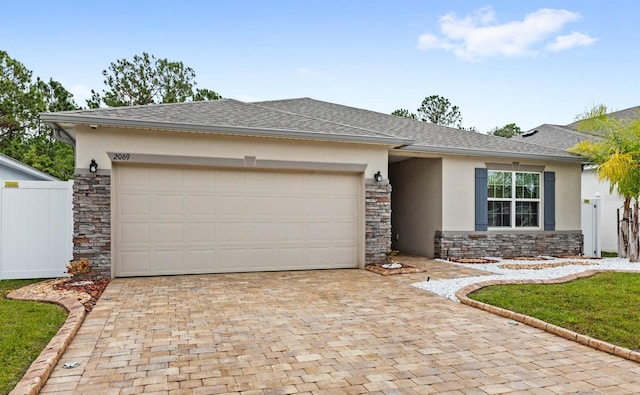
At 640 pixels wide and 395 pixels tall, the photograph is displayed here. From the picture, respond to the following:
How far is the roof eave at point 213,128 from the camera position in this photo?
760 cm

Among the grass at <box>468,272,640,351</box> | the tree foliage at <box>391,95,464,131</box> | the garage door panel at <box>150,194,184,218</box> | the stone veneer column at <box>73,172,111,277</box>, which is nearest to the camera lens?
the grass at <box>468,272,640,351</box>

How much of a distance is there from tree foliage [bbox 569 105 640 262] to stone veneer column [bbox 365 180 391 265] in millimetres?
5629

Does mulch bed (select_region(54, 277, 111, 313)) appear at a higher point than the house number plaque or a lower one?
lower

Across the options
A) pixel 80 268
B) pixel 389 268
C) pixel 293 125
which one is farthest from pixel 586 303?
pixel 80 268

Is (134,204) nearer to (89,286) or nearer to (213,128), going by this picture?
(89,286)

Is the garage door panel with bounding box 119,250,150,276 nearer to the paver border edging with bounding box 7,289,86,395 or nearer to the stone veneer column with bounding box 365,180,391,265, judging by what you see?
the paver border edging with bounding box 7,289,86,395

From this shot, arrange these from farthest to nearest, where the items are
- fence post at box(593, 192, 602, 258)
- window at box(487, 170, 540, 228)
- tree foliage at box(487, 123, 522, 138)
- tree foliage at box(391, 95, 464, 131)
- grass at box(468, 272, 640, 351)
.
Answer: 1. tree foliage at box(487, 123, 522, 138)
2. tree foliage at box(391, 95, 464, 131)
3. fence post at box(593, 192, 602, 258)
4. window at box(487, 170, 540, 228)
5. grass at box(468, 272, 640, 351)

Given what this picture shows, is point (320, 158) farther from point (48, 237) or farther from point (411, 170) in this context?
point (48, 237)

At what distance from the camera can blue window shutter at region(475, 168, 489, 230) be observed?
37.8 feet

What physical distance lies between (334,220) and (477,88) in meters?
14.9

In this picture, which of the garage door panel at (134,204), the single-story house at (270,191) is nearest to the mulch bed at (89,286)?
the single-story house at (270,191)

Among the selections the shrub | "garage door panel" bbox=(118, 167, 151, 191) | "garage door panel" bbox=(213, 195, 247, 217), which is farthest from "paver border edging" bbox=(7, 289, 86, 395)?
"garage door panel" bbox=(213, 195, 247, 217)

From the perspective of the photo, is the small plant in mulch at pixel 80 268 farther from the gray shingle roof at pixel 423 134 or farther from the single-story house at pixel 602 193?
the single-story house at pixel 602 193

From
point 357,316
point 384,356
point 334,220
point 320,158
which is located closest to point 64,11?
point 320,158
